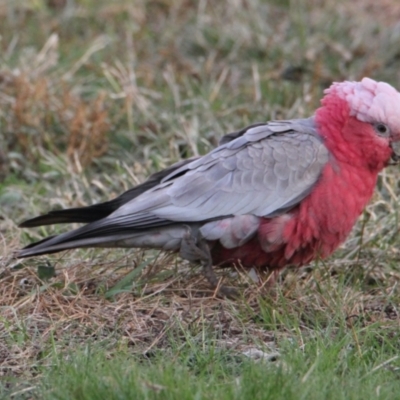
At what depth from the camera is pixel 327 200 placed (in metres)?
4.50

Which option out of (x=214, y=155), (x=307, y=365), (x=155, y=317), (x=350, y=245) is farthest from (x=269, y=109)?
(x=307, y=365)

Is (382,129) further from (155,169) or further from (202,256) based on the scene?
(155,169)

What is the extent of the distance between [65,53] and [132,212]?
346 centimetres

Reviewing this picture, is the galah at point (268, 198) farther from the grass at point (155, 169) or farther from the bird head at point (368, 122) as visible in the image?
the grass at point (155, 169)

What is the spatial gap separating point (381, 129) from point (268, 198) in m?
0.63

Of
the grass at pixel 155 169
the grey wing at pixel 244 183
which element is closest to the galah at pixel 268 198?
the grey wing at pixel 244 183

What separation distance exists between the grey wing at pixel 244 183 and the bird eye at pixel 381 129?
0.87 feet

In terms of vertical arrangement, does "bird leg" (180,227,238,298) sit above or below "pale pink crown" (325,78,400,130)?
below

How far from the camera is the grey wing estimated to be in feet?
14.8

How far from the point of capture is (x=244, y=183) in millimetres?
4531

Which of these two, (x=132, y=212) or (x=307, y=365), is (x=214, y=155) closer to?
(x=132, y=212)

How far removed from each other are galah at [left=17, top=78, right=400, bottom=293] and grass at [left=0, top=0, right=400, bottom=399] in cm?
19

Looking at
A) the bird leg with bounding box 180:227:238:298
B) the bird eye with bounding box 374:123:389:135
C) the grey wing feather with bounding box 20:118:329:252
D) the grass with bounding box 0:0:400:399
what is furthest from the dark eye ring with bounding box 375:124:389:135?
the bird leg with bounding box 180:227:238:298

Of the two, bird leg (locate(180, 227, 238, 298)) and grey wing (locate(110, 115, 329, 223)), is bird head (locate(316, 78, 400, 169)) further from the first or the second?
bird leg (locate(180, 227, 238, 298))
